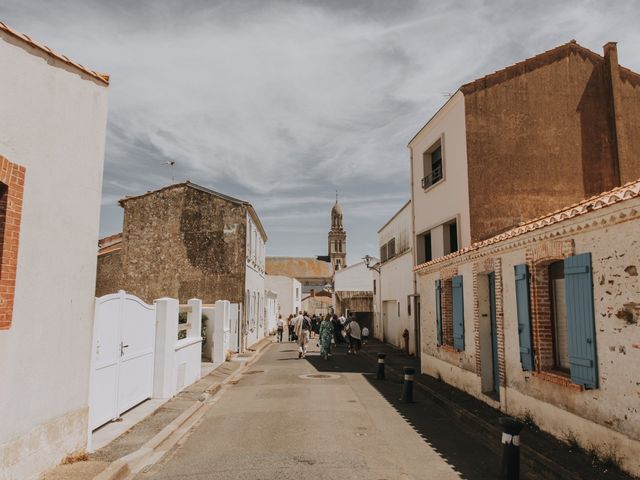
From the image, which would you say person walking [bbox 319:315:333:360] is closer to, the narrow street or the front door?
the narrow street

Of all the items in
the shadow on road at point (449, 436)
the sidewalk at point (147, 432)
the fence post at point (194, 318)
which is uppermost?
the fence post at point (194, 318)

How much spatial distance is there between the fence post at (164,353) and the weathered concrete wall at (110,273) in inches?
552

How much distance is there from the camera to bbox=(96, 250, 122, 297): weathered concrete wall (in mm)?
24375

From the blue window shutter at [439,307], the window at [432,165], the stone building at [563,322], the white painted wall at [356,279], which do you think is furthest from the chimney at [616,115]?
the white painted wall at [356,279]

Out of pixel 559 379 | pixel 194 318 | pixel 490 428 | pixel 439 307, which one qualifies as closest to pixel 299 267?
pixel 194 318

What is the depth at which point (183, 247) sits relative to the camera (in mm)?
24453

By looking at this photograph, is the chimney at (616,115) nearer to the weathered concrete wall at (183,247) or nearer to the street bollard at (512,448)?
the street bollard at (512,448)

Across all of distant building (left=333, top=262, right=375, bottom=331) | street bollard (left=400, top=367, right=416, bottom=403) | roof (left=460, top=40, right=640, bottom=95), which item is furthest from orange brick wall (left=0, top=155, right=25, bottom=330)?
distant building (left=333, top=262, right=375, bottom=331)

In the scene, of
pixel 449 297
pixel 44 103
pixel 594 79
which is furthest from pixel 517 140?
pixel 44 103

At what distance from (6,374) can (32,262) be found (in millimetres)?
1199

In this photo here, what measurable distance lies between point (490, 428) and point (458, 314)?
13.5 ft

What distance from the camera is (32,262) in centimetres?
562

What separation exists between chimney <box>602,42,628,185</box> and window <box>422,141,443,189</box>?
5.11 m

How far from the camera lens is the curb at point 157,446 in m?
6.27
